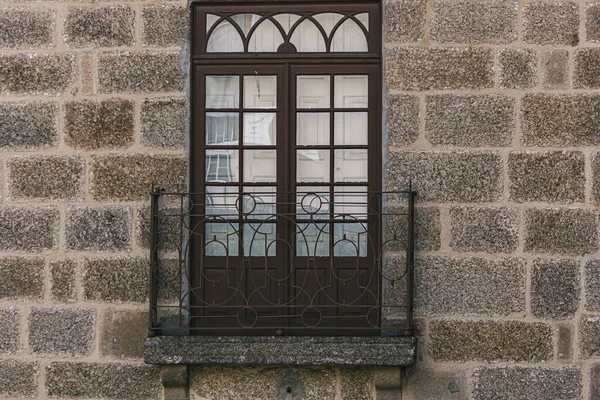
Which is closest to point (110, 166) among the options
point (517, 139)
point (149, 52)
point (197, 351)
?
point (149, 52)

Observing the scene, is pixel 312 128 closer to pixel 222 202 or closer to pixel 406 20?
pixel 222 202

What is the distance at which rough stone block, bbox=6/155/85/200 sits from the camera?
4598 millimetres

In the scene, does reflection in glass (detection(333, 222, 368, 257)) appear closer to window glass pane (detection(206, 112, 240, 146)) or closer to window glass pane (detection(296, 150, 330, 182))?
window glass pane (detection(296, 150, 330, 182))

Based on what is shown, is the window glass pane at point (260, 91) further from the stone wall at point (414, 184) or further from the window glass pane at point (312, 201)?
the window glass pane at point (312, 201)

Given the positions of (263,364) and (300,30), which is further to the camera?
(300,30)

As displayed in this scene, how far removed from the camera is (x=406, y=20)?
453 centimetres

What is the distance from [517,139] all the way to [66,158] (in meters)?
2.67

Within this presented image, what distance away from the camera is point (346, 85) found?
467 cm

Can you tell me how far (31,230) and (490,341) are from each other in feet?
9.15

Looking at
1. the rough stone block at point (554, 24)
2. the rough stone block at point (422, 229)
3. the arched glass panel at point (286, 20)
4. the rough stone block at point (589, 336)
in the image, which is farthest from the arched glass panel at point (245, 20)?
the rough stone block at point (589, 336)

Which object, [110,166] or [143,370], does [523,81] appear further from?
[143,370]

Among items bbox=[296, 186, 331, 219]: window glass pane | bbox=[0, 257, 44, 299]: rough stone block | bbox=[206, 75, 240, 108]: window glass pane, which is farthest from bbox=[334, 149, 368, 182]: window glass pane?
bbox=[0, 257, 44, 299]: rough stone block

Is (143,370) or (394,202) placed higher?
(394,202)

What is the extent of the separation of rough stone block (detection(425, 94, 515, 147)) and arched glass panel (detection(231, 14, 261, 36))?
1179 mm
